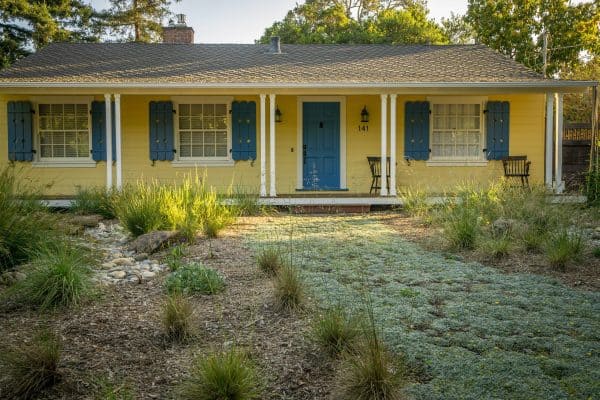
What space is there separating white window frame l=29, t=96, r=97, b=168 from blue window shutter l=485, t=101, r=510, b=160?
27.7ft

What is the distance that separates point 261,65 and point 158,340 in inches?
387

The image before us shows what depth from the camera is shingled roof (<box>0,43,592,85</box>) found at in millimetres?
11289

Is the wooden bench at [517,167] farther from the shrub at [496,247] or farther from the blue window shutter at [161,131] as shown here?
the blue window shutter at [161,131]

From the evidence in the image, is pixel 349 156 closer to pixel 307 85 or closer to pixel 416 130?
pixel 416 130

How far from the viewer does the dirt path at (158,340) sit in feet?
9.96

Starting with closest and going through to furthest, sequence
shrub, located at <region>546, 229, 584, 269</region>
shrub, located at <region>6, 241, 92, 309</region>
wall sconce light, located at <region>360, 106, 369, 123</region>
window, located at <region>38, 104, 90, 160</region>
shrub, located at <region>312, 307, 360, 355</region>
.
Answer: shrub, located at <region>312, 307, 360, 355</region> → shrub, located at <region>6, 241, 92, 309</region> → shrub, located at <region>546, 229, 584, 269</region> → window, located at <region>38, 104, 90, 160</region> → wall sconce light, located at <region>360, 106, 369, 123</region>

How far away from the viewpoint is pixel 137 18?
26453 mm

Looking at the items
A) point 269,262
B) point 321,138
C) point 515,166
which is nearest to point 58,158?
point 321,138

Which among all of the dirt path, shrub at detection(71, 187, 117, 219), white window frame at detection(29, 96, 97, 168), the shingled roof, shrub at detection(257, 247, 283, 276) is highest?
the shingled roof

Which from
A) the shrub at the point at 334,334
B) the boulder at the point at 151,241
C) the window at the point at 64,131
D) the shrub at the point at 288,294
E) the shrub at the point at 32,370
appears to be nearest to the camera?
the shrub at the point at 32,370

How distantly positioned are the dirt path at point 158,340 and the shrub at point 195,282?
0.35 feet

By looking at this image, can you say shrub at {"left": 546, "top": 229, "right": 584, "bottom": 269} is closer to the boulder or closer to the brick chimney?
the boulder

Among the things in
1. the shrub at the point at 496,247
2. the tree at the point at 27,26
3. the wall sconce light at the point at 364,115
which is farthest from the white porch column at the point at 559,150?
the tree at the point at 27,26

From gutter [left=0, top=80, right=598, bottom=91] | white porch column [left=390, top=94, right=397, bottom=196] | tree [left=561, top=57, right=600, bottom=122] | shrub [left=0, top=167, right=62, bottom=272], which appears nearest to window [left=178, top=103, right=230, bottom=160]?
gutter [left=0, top=80, right=598, bottom=91]
